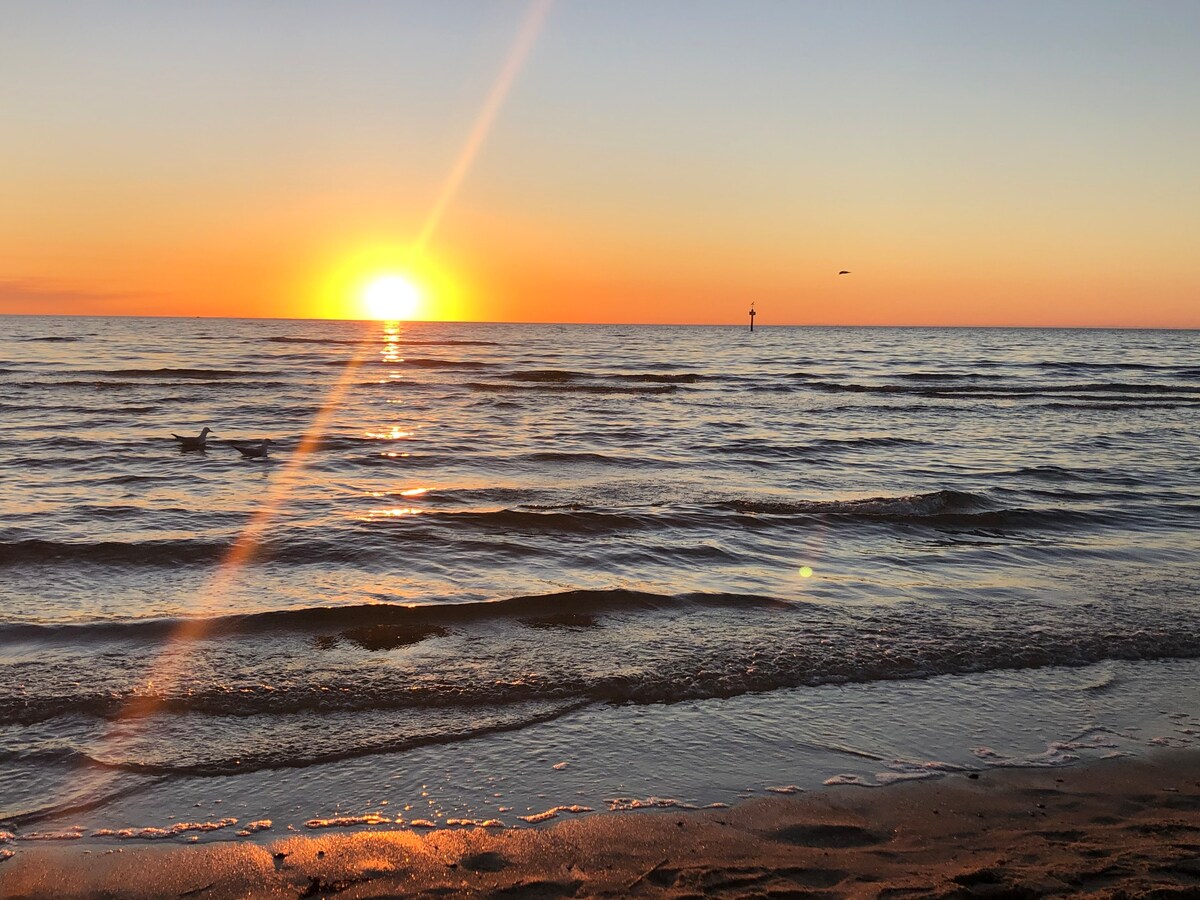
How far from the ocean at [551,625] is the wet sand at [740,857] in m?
0.22

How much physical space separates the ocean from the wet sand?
22cm

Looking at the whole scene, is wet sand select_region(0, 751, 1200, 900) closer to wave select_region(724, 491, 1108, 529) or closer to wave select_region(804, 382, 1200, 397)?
wave select_region(724, 491, 1108, 529)

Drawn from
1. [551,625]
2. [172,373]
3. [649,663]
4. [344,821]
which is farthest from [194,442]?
[172,373]

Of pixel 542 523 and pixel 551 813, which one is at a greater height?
pixel 542 523

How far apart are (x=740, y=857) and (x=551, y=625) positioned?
395cm

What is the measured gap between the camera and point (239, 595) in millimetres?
8852

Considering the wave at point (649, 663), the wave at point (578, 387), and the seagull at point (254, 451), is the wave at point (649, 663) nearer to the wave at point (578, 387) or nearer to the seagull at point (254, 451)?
the seagull at point (254, 451)

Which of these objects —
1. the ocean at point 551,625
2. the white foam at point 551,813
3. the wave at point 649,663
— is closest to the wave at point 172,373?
the ocean at point 551,625

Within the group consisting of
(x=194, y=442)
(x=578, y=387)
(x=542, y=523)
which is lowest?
(x=542, y=523)

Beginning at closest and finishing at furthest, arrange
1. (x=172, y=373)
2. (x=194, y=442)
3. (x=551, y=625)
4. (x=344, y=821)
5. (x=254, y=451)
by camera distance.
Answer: (x=344, y=821) < (x=551, y=625) < (x=254, y=451) < (x=194, y=442) < (x=172, y=373)

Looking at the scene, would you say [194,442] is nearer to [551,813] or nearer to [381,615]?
[381,615]

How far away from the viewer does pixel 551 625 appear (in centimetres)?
805

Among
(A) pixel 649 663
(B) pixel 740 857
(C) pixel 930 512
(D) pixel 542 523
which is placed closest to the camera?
(B) pixel 740 857

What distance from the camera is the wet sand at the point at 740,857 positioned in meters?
3.98
